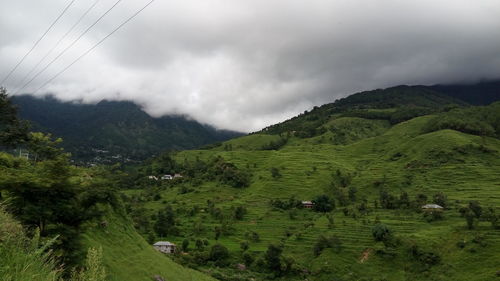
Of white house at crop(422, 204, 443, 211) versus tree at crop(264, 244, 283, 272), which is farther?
white house at crop(422, 204, 443, 211)

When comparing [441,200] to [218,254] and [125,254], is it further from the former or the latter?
[125,254]

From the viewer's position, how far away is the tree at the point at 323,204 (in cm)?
11023

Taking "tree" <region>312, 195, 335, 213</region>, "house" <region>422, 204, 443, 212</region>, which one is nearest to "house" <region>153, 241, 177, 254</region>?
"tree" <region>312, 195, 335, 213</region>

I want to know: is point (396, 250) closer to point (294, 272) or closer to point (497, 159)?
point (294, 272)

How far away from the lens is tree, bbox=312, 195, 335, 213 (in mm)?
110231

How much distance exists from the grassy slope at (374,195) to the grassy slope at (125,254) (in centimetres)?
4593

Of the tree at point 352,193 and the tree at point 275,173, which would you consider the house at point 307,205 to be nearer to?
the tree at point 352,193

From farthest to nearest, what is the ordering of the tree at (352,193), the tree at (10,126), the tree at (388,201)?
the tree at (352,193) → the tree at (388,201) → the tree at (10,126)

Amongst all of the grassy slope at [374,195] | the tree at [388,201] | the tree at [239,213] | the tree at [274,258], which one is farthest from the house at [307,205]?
the tree at [274,258]

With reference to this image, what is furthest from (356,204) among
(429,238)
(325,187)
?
(429,238)

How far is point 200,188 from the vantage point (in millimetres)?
144500

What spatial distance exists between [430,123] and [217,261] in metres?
162

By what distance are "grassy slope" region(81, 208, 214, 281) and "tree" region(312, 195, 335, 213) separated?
7673 centimetres

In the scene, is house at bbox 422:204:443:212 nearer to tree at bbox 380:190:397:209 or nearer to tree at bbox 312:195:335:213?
tree at bbox 380:190:397:209
